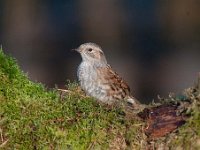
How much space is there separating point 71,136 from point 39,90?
810 millimetres

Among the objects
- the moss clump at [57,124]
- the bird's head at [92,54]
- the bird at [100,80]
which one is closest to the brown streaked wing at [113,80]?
the bird at [100,80]

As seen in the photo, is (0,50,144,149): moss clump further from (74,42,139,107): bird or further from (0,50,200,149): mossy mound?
(74,42,139,107): bird

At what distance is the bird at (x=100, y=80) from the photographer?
1134cm

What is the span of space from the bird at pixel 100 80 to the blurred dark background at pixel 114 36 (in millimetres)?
10804

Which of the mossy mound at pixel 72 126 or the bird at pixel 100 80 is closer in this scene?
the mossy mound at pixel 72 126

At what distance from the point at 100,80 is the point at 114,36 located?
14079 mm

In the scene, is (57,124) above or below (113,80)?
below

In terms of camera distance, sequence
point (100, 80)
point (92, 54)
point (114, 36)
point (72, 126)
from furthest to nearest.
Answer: point (114, 36), point (92, 54), point (100, 80), point (72, 126)

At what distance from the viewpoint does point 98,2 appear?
26.4 meters

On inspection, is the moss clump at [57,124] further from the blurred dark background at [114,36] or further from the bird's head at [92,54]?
the blurred dark background at [114,36]

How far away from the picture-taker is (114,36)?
84.4 feet

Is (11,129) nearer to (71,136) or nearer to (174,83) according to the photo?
(71,136)

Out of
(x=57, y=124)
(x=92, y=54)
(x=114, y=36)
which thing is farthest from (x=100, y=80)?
(x=114, y=36)

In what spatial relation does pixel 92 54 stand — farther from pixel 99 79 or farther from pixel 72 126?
pixel 72 126
